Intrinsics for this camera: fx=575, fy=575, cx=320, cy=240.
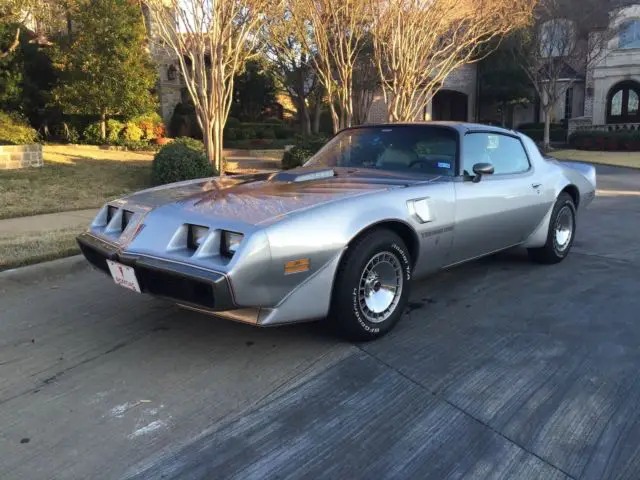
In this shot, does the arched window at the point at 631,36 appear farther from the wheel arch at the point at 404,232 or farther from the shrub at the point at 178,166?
the wheel arch at the point at 404,232

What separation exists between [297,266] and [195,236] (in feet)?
2.10

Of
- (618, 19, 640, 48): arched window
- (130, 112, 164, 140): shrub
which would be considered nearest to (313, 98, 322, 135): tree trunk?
(130, 112, 164, 140): shrub

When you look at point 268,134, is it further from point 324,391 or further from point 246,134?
point 324,391

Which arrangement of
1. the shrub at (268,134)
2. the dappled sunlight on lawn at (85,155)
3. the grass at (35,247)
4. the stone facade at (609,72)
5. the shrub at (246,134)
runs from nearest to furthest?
the grass at (35,247) → the dappled sunlight on lawn at (85,155) → the shrub at (246,134) → the shrub at (268,134) → the stone facade at (609,72)

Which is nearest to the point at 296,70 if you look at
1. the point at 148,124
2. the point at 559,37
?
the point at 148,124

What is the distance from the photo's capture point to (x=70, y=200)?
9.91 meters

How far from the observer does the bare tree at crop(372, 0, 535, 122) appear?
1271cm

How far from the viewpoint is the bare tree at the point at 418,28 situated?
12.7 meters

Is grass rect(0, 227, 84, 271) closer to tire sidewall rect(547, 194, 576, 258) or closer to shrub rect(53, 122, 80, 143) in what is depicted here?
tire sidewall rect(547, 194, 576, 258)

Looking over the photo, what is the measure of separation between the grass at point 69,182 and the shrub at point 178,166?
0.76 metres

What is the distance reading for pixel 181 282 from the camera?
3207mm

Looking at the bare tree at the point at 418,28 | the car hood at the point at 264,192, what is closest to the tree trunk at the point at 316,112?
the bare tree at the point at 418,28

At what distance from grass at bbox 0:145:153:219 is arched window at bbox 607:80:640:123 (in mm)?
28667

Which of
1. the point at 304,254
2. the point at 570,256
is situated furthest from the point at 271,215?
the point at 570,256
